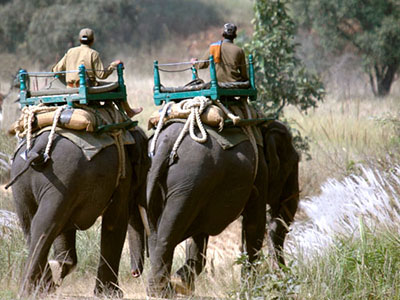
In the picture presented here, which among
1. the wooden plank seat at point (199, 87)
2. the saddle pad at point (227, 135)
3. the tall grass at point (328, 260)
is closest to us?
the tall grass at point (328, 260)

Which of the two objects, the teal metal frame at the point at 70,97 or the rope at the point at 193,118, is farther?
the rope at the point at 193,118

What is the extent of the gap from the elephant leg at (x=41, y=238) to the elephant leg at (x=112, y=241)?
85 centimetres

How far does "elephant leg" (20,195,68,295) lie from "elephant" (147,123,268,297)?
Answer: 123 centimetres

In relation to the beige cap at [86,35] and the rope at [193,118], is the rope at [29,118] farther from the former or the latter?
the rope at [193,118]

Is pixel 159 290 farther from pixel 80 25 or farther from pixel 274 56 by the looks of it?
pixel 80 25

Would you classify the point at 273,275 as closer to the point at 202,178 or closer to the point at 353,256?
the point at 353,256

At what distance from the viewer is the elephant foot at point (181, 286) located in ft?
24.6

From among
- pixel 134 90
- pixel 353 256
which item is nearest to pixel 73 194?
pixel 353 256

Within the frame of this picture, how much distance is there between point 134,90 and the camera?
71.9 ft

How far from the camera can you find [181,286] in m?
7.54

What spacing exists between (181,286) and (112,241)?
82 cm

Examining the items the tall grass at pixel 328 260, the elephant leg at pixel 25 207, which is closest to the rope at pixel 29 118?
the elephant leg at pixel 25 207

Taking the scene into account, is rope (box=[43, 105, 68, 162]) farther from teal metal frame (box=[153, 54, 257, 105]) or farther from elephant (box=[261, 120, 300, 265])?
elephant (box=[261, 120, 300, 265])

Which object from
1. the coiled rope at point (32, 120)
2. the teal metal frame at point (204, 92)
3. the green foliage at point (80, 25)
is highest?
the green foliage at point (80, 25)
